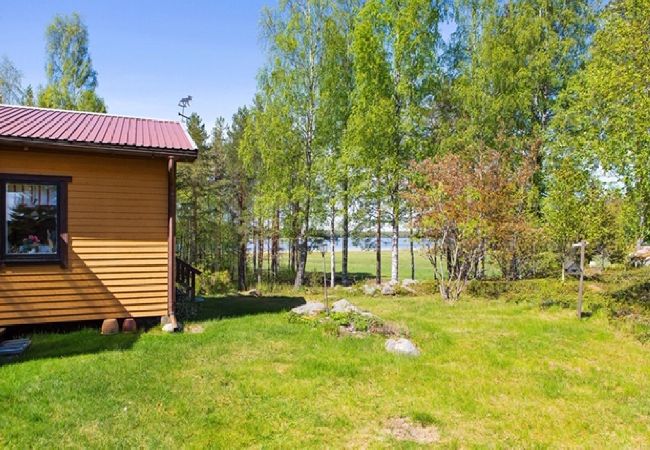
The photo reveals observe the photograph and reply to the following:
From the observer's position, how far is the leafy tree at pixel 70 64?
69.8 feet

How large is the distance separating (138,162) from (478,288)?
1066 cm

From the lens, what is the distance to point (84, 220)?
24.2 feet

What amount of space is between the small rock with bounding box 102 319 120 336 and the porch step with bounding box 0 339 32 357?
109cm

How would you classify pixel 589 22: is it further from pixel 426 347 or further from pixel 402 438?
pixel 402 438

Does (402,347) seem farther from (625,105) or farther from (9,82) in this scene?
(9,82)

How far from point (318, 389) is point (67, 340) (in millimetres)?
4473

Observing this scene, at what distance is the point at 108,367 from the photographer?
561 cm

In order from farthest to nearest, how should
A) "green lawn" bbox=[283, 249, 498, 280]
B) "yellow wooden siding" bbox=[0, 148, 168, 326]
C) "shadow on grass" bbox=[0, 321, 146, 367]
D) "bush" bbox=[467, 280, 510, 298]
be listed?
1. "green lawn" bbox=[283, 249, 498, 280]
2. "bush" bbox=[467, 280, 510, 298]
3. "yellow wooden siding" bbox=[0, 148, 168, 326]
4. "shadow on grass" bbox=[0, 321, 146, 367]

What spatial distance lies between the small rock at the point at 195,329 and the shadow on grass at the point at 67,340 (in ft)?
2.94

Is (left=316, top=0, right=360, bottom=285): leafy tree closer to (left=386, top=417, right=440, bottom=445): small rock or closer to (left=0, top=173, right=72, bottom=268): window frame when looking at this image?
(left=0, top=173, right=72, bottom=268): window frame

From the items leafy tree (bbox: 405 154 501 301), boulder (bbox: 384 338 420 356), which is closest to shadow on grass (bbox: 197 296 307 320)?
boulder (bbox: 384 338 420 356)

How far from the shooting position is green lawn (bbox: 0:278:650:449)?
4.03 meters

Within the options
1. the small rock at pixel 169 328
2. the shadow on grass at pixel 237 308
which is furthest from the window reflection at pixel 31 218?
the shadow on grass at pixel 237 308

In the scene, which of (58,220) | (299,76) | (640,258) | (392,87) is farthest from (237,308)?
(640,258)
